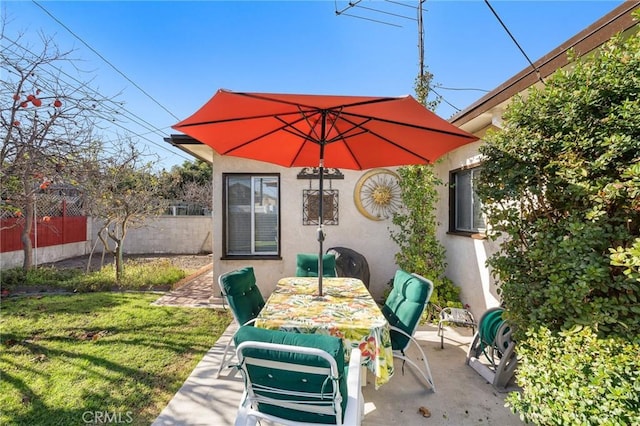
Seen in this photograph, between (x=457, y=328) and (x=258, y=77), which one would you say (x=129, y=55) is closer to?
(x=258, y=77)

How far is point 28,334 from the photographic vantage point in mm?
3980

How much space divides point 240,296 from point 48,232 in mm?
10264

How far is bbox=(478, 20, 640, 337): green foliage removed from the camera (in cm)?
168

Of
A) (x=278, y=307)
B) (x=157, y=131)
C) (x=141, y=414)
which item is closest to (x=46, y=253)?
(x=157, y=131)

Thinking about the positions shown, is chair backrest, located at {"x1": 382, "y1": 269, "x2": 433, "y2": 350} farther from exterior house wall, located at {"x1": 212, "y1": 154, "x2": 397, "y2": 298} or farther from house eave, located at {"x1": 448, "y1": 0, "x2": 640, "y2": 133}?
exterior house wall, located at {"x1": 212, "y1": 154, "x2": 397, "y2": 298}

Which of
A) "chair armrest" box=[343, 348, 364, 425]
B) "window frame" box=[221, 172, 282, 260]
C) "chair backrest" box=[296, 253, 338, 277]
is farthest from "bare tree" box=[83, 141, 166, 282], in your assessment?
"chair armrest" box=[343, 348, 364, 425]

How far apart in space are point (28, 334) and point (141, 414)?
9.65 ft

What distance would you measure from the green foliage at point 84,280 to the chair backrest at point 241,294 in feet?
13.3

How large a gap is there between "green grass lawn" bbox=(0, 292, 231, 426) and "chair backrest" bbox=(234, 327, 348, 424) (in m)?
1.51

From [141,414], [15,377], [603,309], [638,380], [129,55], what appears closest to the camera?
[638,380]

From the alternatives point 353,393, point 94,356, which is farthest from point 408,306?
point 94,356

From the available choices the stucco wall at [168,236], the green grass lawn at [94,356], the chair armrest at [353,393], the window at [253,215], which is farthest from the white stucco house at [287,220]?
the stucco wall at [168,236]

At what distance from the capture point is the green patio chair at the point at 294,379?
1.54m

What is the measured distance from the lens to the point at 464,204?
5121 mm
